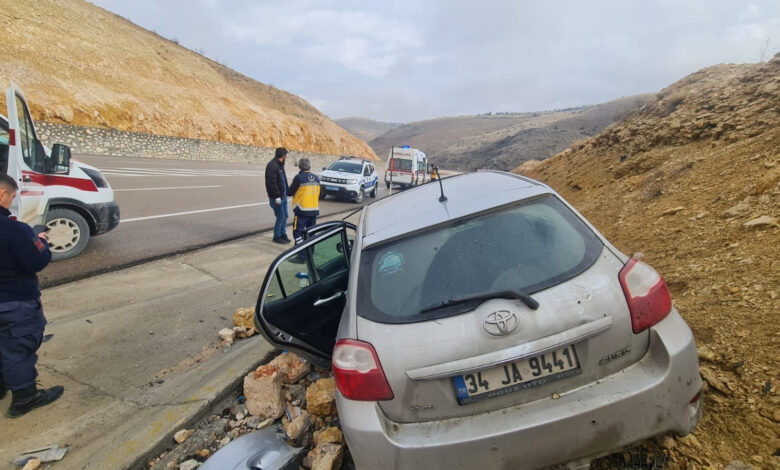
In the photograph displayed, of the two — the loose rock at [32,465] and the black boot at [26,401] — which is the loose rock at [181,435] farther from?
the black boot at [26,401]

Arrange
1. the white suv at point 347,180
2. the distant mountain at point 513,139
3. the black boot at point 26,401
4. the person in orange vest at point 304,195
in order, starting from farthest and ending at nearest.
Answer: the distant mountain at point 513,139 → the white suv at point 347,180 → the person in orange vest at point 304,195 → the black boot at point 26,401

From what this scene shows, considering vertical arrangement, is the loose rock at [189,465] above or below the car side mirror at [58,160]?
below

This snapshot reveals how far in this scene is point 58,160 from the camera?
539 cm

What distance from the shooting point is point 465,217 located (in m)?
2.24

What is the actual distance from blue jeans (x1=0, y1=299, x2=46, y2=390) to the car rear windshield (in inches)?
97.3

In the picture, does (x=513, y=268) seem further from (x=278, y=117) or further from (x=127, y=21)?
(x=127, y=21)

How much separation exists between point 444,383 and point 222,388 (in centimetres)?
219

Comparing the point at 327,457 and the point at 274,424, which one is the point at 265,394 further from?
the point at 327,457

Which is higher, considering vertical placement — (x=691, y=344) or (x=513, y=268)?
(x=513, y=268)

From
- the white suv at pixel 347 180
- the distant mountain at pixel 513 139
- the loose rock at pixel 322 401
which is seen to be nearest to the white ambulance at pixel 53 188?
the loose rock at pixel 322 401

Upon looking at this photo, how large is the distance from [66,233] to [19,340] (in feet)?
13.1

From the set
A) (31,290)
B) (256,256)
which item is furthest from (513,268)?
(256,256)

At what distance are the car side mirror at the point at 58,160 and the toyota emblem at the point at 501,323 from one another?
613 cm

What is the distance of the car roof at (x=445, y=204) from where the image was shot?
90.1 inches
